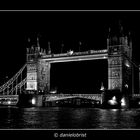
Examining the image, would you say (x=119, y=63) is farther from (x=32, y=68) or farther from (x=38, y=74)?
(x=32, y=68)

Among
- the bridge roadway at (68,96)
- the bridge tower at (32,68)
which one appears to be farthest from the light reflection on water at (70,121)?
the bridge tower at (32,68)

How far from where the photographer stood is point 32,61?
48.4m

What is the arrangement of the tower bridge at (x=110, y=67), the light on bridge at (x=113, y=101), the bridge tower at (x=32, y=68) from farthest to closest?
the bridge tower at (x=32, y=68)
the tower bridge at (x=110, y=67)
the light on bridge at (x=113, y=101)

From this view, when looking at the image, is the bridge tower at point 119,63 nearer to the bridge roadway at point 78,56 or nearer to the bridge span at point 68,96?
the bridge roadway at point 78,56

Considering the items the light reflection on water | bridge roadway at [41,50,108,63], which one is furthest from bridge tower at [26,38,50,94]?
the light reflection on water

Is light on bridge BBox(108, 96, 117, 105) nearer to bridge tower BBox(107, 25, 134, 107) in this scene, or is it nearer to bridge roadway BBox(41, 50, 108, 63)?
bridge tower BBox(107, 25, 134, 107)

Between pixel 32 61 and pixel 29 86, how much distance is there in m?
3.63

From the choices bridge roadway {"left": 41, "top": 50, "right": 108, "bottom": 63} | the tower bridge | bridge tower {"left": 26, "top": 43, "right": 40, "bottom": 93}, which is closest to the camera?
the tower bridge

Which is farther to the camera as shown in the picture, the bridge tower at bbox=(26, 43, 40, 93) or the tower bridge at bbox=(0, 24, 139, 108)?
the bridge tower at bbox=(26, 43, 40, 93)

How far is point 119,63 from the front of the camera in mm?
40094

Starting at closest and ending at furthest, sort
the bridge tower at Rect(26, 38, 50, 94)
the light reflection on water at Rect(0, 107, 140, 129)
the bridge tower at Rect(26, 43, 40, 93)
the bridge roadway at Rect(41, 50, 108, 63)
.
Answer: the light reflection on water at Rect(0, 107, 140, 129) → the bridge roadway at Rect(41, 50, 108, 63) → the bridge tower at Rect(26, 38, 50, 94) → the bridge tower at Rect(26, 43, 40, 93)

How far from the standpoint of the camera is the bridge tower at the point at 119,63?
131 feet

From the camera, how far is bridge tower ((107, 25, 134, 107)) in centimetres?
4003

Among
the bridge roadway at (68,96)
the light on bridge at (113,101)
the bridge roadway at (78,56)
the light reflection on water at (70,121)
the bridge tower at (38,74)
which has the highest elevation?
the bridge roadway at (78,56)
